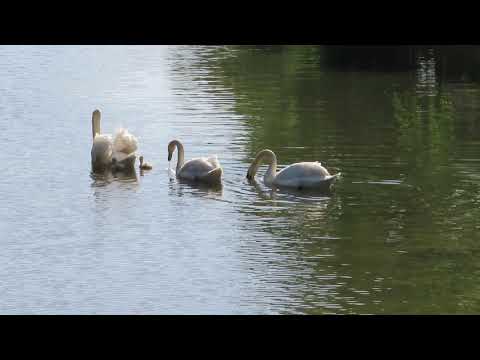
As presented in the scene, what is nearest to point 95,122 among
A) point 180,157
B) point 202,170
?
point 180,157

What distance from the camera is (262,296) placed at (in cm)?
1577

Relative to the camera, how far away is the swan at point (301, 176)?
21984mm

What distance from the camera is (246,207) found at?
21000 millimetres

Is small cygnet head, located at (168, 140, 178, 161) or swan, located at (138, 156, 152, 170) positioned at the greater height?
small cygnet head, located at (168, 140, 178, 161)

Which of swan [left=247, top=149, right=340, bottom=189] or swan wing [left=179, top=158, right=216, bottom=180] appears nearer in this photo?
swan [left=247, top=149, right=340, bottom=189]

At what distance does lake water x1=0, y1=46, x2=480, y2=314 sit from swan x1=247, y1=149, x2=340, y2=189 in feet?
1.17

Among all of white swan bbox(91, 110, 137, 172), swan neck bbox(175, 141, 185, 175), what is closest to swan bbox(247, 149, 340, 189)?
swan neck bbox(175, 141, 185, 175)

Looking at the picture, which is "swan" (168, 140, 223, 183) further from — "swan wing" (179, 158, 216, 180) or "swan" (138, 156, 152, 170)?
"swan" (138, 156, 152, 170)

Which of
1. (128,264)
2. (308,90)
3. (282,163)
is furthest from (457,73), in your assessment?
(128,264)

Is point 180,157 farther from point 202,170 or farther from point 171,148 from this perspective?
point 202,170

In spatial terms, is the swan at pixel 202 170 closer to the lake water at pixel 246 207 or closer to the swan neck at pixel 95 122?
the lake water at pixel 246 207

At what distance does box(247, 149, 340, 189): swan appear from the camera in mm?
21984

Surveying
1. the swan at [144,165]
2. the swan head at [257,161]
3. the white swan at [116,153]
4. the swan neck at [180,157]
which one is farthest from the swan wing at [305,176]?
the white swan at [116,153]

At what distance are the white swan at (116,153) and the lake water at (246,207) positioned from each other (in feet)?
1.44
